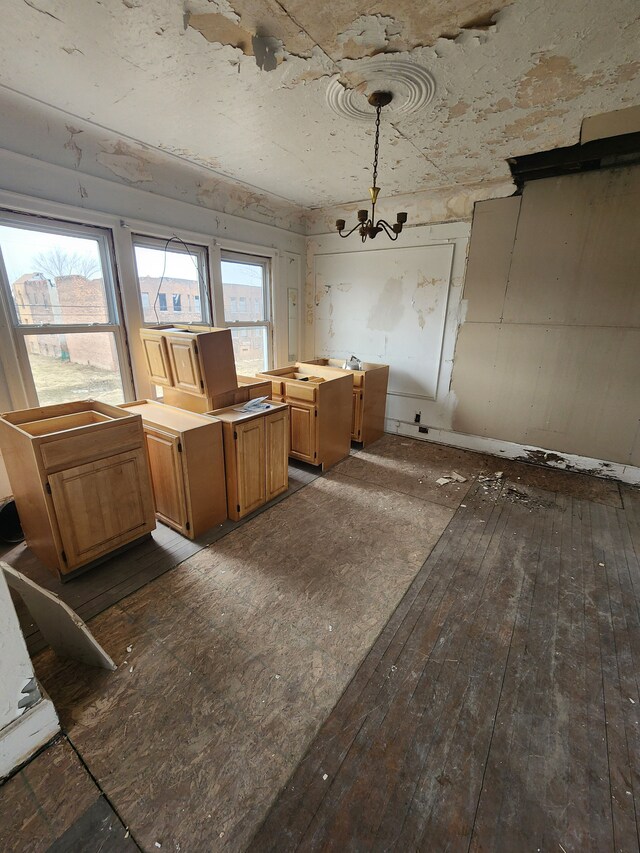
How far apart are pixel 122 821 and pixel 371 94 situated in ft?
11.0

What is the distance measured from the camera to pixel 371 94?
6.57 ft

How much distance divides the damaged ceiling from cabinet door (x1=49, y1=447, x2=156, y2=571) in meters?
2.00

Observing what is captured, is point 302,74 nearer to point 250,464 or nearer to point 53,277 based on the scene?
point 53,277

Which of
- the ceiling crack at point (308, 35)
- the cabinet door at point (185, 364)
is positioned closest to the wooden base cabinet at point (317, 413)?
the cabinet door at point (185, 364)

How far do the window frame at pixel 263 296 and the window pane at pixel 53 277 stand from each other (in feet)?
3.79

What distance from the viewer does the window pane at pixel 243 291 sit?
3830 mm

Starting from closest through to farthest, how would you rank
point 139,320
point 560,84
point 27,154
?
1. point 560,84
2. point 27,154
3. point 139,320

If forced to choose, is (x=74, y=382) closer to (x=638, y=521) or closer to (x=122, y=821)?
(x=122, y=821)

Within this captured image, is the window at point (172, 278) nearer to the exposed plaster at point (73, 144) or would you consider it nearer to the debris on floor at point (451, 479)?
the exposed plaster at point (73, 144)

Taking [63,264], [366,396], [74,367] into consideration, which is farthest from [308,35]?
[366,396]

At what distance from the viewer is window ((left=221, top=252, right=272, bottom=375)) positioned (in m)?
3.86

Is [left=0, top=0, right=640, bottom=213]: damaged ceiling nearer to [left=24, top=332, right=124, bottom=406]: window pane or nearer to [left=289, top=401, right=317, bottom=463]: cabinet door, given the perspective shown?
[left=24, top=332, right=124, bottom=406]: window pane

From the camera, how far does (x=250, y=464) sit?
2643 mm

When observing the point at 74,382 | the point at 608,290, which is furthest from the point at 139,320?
the point at 608,290
